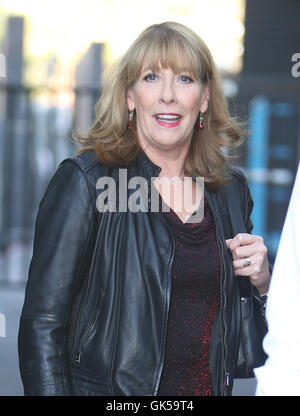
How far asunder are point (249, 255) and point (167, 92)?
1.97 feet

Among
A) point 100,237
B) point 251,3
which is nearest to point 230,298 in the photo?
point 100,237

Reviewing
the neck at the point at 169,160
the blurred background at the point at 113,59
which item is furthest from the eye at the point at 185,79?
the blurred background at the point at 113,59

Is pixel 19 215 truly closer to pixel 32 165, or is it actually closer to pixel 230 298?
pixel 32 165

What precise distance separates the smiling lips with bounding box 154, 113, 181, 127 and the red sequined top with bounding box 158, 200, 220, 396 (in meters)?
0.35

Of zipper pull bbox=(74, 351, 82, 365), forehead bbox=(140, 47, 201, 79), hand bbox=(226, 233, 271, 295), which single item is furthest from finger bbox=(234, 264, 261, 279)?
forehead bbox=(140, 47, 201, 79)

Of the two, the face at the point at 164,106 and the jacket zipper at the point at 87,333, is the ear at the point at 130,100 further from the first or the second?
the jacket zipper at the point at 87,333

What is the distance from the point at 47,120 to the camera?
10477mm

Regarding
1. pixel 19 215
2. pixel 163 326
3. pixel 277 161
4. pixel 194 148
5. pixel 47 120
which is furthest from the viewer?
pixel 19 215

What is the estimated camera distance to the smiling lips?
9.18ft

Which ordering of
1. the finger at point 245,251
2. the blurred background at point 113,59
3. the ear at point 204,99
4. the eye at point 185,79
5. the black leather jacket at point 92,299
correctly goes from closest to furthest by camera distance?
the black leather jacket at point 92,299 < the finger at point 245,251 < the eye at point 185,79 < the ear at point 204,99 < the blurred background at point 113,59

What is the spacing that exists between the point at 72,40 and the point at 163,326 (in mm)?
8442

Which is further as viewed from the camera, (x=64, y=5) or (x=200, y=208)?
(x=64, y=5)

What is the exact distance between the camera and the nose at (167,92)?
9.14 ft

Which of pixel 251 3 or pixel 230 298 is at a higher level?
pixel 251 3
